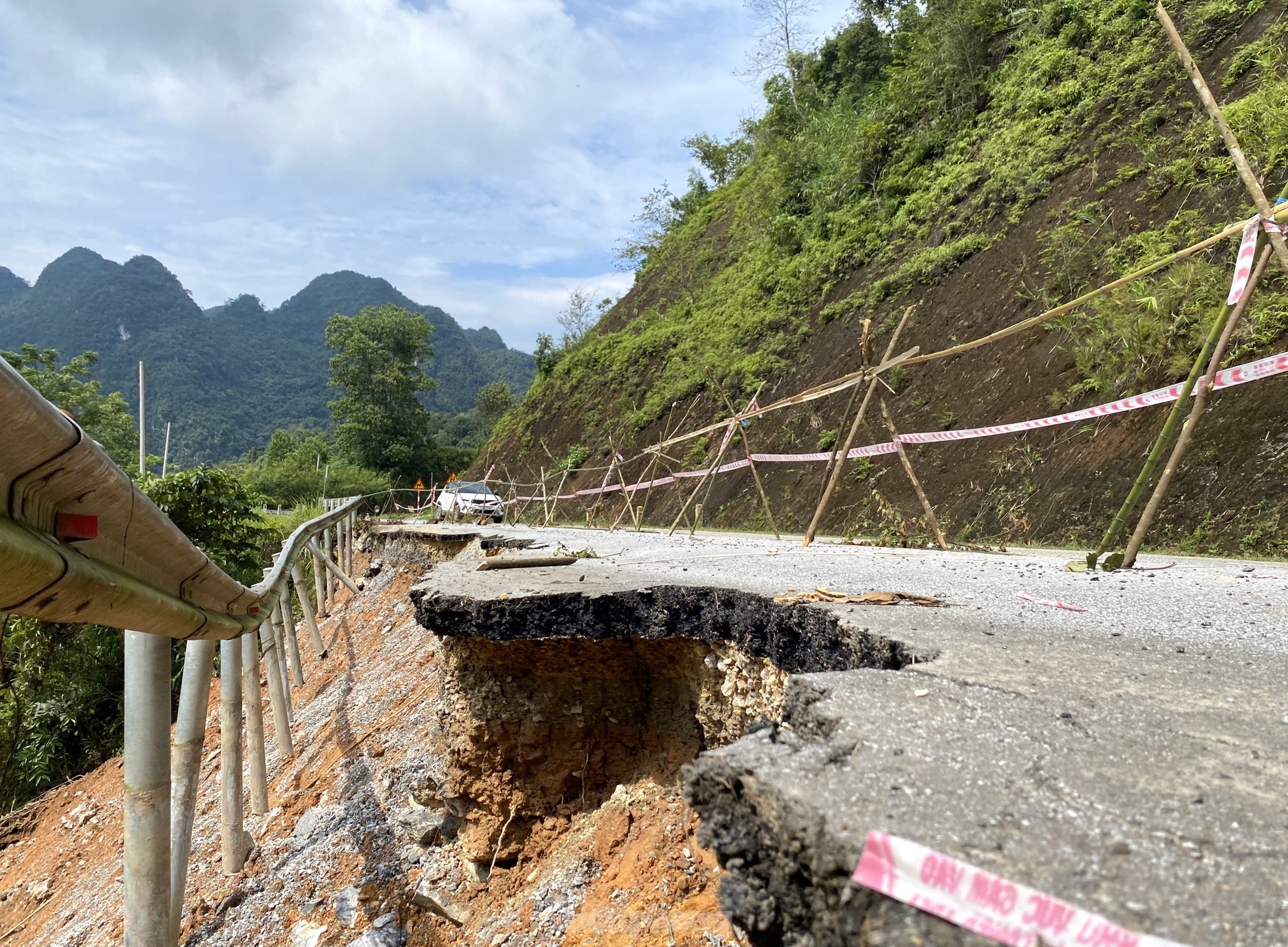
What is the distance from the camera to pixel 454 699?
3613 millimetres

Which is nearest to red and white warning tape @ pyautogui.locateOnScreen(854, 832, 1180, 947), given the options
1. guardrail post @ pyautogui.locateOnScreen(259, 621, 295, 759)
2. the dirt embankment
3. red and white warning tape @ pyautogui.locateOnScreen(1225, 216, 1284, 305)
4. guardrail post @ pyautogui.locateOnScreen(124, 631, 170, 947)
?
the dirt embankment

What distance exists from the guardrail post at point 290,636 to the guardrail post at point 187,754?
6.00 ft

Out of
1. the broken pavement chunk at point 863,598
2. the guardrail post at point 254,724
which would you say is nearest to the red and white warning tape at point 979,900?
the broken pavement chunk at point 863,598

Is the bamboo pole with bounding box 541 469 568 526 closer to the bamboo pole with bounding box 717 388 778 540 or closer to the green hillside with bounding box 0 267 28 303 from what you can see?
the bamboo pole with bounding box 717 388 778 540

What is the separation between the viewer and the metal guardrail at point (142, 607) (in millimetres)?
1208

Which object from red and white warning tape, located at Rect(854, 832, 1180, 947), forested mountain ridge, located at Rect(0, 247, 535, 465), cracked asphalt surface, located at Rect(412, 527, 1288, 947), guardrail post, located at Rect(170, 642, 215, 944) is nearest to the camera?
red and white warning tape, located at Rect(854, 832, 1180, 947)

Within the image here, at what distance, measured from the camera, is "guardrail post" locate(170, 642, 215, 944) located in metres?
2.64

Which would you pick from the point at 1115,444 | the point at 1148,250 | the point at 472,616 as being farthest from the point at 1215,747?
the point at 1148,250

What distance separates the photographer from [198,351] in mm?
137000

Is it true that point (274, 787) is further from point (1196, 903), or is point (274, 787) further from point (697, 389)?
point (697, 389)

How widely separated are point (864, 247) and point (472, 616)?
1338 cm

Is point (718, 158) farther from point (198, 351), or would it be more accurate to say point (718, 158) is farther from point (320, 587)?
point (198, 351)

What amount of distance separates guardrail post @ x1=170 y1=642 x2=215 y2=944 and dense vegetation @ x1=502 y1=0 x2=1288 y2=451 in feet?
25.1

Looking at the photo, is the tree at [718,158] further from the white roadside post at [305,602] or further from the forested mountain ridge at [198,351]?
the forested mountain ridge at [198,351]
